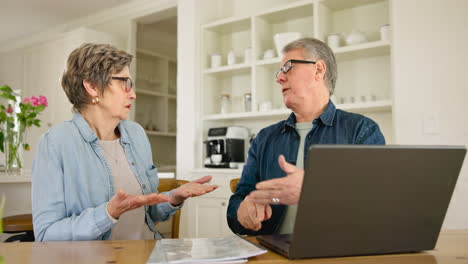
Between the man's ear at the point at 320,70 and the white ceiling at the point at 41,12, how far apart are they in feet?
13.5

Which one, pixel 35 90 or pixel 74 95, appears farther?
pixel 35 90

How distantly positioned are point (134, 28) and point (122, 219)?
418cm

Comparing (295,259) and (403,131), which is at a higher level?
(403,131)

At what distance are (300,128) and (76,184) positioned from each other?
2.79 feet

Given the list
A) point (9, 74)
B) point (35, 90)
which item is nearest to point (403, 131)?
point (35, 90)

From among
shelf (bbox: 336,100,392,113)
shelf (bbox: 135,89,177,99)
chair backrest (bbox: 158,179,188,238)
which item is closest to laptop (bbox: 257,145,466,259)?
chair backrest (bbox: 158,179,188,238)

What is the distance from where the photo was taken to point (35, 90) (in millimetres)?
5977

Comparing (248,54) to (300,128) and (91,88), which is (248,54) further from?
(91,88)

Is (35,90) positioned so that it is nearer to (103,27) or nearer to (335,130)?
(103,27)

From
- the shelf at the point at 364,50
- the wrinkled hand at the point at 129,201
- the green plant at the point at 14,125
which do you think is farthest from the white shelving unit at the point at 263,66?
the wrinkled hand at the point at 129,201

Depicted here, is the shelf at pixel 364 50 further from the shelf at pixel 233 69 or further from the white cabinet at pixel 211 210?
the white cabinet at pixel 211 210

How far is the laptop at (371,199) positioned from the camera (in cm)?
81

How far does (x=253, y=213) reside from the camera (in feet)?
4.00

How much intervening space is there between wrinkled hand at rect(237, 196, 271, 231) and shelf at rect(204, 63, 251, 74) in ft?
8.61
